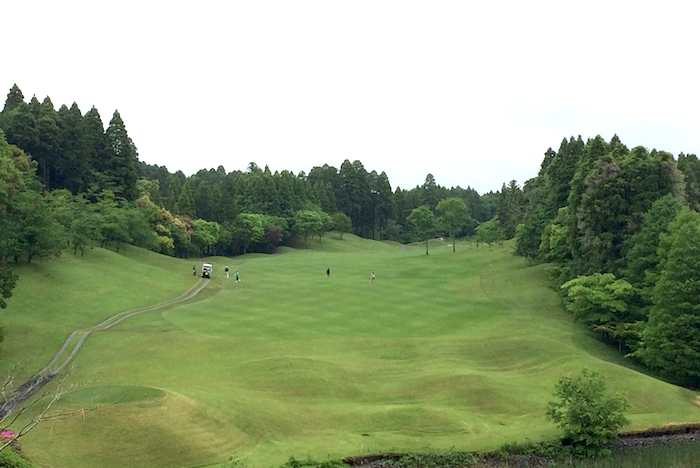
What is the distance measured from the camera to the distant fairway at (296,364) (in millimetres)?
20344

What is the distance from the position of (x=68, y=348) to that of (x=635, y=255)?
3847 centimetres

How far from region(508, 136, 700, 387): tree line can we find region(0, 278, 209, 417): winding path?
3221 centimetres

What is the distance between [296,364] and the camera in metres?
30.0

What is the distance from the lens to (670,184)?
43688 mm

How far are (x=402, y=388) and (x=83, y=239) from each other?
40.8 m

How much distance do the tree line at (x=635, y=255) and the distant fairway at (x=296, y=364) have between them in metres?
2.78

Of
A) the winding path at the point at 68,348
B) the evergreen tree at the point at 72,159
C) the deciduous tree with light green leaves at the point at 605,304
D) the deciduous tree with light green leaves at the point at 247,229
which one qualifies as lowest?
the winding path at the point at 68,348

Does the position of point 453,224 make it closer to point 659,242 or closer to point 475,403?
point 659,242

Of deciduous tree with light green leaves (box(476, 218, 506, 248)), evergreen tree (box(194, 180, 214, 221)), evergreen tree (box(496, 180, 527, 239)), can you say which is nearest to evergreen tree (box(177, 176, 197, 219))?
evergreen tree (box(194, 180, 214, 221))

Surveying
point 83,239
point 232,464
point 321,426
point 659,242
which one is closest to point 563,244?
point 659,242

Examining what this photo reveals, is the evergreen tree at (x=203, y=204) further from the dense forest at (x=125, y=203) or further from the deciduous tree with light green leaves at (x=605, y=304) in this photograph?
the deciduous tree with light green leaves at (x=605, y=304)

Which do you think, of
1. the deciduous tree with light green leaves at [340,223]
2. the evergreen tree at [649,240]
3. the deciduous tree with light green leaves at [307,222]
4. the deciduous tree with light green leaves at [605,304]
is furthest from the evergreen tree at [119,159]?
the evergreen tree at [649,240]

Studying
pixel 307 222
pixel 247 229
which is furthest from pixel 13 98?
pixel 307 222

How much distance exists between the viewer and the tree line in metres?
32.0
